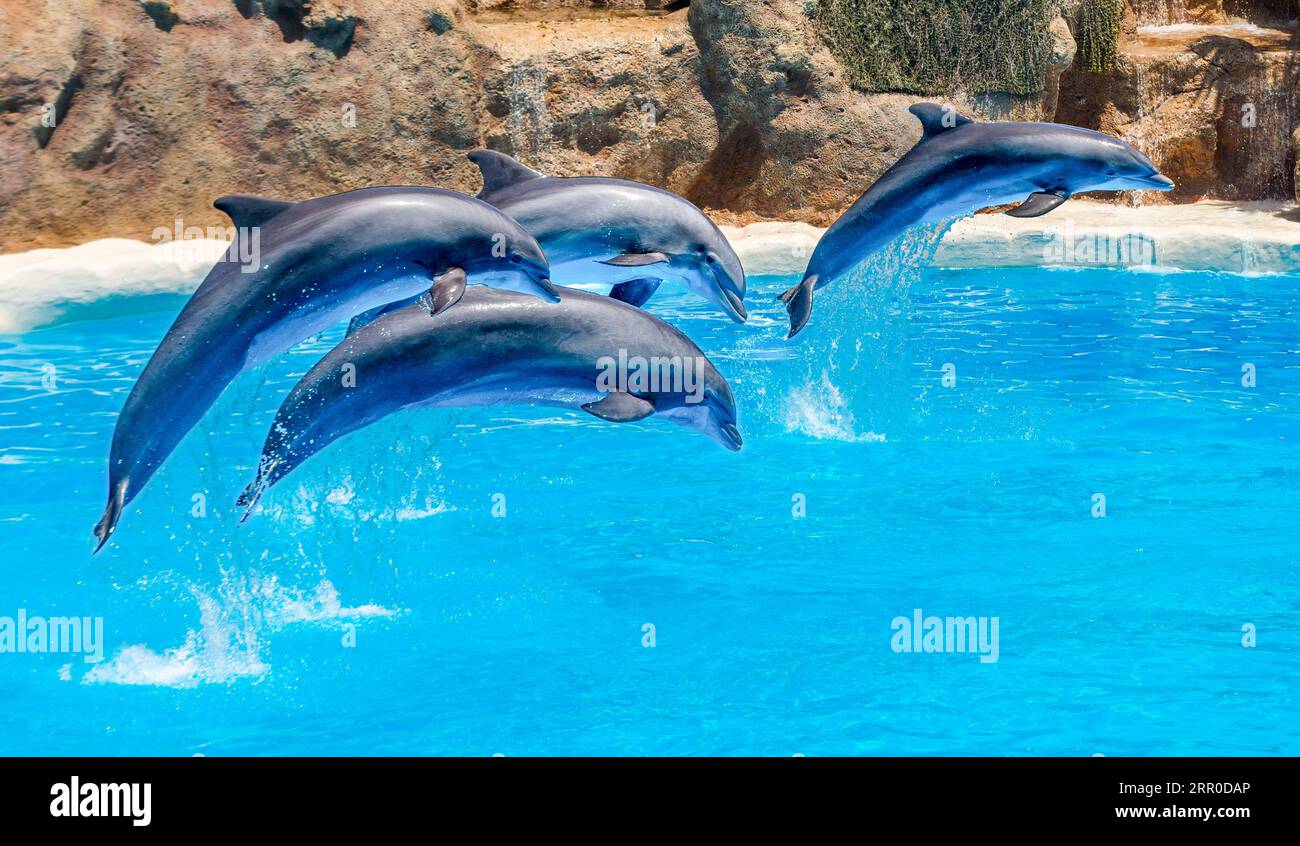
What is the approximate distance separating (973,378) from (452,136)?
7762 millimetres

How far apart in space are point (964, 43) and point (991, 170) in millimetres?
10566

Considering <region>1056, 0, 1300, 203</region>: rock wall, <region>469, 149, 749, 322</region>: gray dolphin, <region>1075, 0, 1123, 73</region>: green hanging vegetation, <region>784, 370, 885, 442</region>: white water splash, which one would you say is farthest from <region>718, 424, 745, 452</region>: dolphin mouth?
<region>1075, 0, 1123, 73</region>: green hanging vegetation

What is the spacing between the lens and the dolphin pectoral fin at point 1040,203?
6.73m

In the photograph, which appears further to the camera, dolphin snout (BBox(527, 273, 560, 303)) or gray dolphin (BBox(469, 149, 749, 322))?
gray dolphin (BBox(469, 149, 749, 322))

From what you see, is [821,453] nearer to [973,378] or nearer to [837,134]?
[973,378]

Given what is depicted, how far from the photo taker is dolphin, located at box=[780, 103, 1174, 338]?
697 cm

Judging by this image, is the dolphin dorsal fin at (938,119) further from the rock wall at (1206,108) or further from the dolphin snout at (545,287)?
the rock wall at (1206,108)

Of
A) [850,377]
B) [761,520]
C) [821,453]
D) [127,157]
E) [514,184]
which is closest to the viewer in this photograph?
[514,184]

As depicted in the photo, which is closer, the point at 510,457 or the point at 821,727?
the point at 821,727

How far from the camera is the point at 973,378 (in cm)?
982

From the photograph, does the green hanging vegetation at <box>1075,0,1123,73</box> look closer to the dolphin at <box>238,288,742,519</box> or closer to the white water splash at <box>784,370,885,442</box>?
the white water splash at <box>784,370,885,442</box>

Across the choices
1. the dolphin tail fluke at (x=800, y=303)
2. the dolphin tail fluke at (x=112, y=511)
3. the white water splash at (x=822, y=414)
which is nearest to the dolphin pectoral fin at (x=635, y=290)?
the dolphin tail fluke at (x=800, y=303)
